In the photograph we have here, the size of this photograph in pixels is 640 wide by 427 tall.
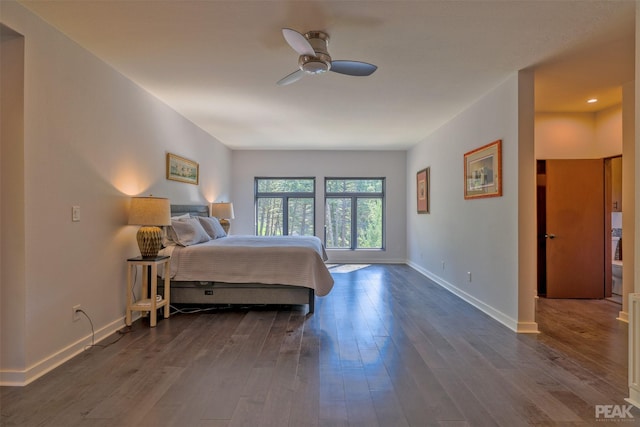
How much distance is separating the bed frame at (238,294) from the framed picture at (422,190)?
3.35 meters

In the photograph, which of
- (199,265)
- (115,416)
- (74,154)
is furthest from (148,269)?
(115,416)

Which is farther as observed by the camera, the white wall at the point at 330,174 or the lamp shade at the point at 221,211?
the white wall at the point at 330,174

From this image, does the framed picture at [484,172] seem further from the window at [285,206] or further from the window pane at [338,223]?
the window at [285,206]

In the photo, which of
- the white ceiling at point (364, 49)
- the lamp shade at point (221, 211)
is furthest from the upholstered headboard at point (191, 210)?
the white ceiling at point (364, 49)

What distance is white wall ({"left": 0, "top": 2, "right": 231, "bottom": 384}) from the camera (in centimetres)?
227

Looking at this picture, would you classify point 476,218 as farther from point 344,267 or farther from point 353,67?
point 344,267

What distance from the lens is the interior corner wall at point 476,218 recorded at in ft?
11.1

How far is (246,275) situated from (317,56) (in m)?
2.43

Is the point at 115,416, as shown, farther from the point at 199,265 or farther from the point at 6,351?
the point at 199,265

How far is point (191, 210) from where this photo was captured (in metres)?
5.23

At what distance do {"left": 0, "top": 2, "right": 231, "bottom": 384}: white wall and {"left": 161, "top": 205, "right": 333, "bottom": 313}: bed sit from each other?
595 mm

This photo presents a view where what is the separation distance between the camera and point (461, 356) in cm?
264

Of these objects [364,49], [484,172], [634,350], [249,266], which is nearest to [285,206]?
[249,266]

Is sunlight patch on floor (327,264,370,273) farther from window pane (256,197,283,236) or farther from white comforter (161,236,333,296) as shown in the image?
white comforter (161,236,333,296)
